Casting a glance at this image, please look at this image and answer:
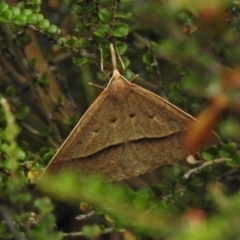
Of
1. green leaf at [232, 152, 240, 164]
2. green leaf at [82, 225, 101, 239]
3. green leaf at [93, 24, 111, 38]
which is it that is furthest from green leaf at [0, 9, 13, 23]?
green leaf at [232, 152, 240, 164]

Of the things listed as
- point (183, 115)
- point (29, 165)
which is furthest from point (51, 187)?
point (183, 115)

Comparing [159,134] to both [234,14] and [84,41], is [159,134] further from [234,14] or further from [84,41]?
[234,14]

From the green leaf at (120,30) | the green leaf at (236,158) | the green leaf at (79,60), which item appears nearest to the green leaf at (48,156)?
the green leaf at (79,60)

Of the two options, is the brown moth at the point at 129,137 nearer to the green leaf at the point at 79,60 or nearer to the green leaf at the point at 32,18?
the green leaf at the point at 79,60

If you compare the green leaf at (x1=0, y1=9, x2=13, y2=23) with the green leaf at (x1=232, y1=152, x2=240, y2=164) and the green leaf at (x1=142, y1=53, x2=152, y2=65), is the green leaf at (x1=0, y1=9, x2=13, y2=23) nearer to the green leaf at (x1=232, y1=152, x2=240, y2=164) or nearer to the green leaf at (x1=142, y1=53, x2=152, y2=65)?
the green leaf at (x1=142, y1=53, x2=152, y2=65)

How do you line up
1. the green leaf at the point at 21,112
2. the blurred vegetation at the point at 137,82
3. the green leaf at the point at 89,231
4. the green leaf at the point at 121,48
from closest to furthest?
1. the blurred vegetation at the point at 137,82
2. the green leaf at the point at 89,231
3. the green leaf at the point at 121,48
4. the green leaf at the point at 21,112

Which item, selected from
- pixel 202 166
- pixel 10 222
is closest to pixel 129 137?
pixel 202 166

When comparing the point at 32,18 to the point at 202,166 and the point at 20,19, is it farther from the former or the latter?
the point at 202,166

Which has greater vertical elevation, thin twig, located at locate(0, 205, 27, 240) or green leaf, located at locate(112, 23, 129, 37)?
green leaf, located at locate(112, 23, 129, 37)
